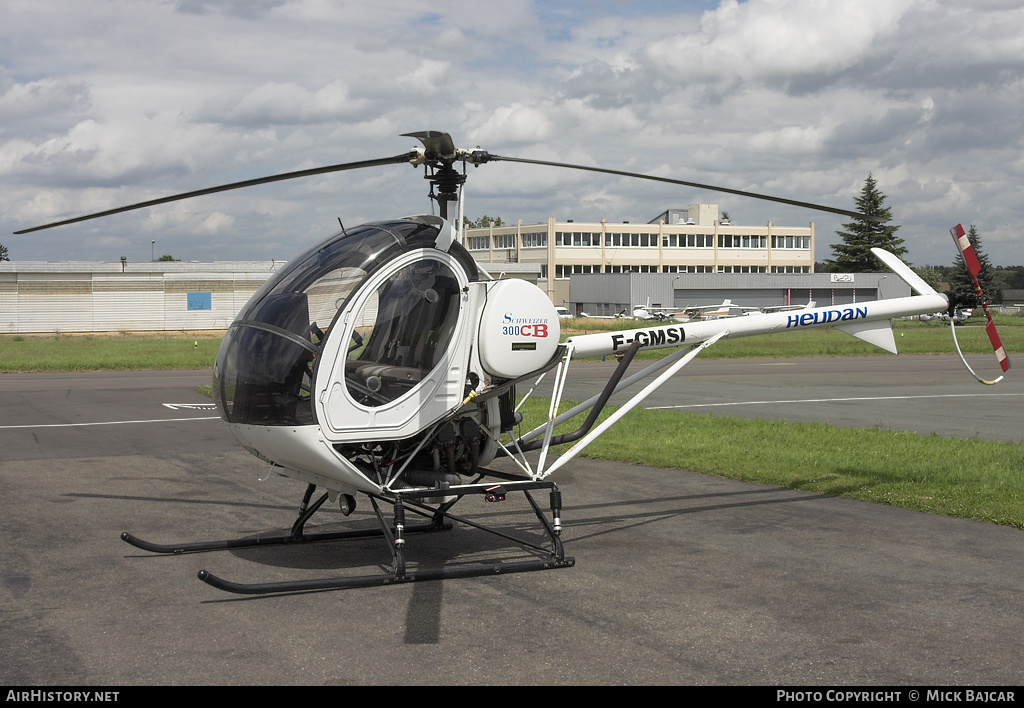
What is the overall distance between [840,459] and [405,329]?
24.5 feet

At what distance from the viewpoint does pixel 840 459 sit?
40.3ft

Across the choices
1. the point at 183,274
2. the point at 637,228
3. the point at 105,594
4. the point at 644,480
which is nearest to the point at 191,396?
the point at 644,480

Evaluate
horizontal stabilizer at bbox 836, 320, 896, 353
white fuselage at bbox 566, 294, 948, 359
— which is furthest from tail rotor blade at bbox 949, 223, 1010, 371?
horizontal stabilizer at bbox 836, 320, 896, 353

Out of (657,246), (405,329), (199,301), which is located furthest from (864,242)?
(405,329)

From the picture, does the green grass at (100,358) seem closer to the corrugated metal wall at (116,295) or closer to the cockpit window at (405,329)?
the corrugated metal wall at (116,295)

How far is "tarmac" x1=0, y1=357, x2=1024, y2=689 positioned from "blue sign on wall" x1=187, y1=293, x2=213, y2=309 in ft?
182

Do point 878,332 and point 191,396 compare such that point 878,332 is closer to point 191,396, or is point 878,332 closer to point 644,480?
point 644,480

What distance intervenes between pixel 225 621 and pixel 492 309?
3176 millimetres

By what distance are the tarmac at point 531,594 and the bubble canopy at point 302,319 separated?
4.68 ft

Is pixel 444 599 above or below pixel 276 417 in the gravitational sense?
below

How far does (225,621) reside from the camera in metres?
6.03

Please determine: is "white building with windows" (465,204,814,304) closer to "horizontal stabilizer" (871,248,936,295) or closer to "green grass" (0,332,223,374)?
"green grass" (0,332,223,374)

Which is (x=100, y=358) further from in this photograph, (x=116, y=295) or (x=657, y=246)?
(x=657, y=246)
